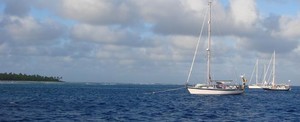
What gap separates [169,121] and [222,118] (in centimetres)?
805

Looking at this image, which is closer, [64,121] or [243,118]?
[64,121]

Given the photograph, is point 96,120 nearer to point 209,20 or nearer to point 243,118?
point 243,118

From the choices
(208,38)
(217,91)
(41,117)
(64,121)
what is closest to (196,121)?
(64,121)

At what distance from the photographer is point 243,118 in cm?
5925

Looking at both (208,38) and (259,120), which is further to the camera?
(208,38)

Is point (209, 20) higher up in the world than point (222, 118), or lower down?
higher up

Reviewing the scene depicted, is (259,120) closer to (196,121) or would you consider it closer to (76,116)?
(196,121)

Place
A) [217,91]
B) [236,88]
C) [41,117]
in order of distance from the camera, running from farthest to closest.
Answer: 1. [236,88]
2. [217,91]
3. [41,117]

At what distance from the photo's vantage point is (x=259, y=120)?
189ft

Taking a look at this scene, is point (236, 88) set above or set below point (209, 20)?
below

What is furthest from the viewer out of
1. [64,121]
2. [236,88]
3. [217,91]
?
[236,88]

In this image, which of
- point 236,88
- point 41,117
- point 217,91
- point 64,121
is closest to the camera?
point 64,121

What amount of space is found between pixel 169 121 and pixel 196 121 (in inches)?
120

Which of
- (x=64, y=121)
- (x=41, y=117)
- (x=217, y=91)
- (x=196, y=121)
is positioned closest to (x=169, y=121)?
(x=196, y=121)
